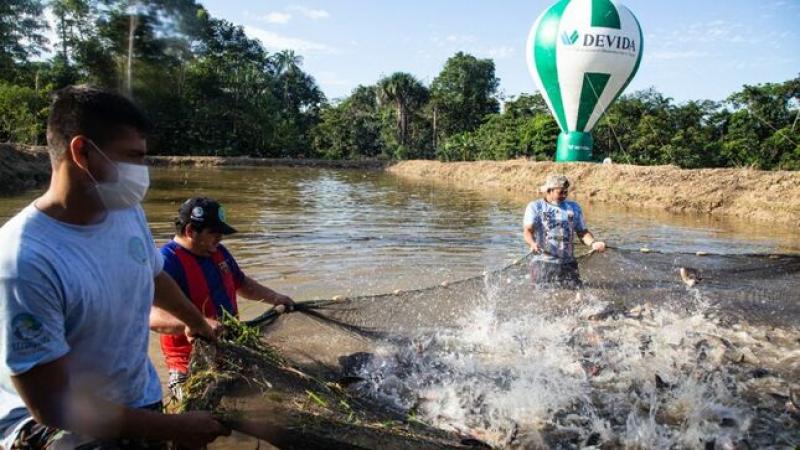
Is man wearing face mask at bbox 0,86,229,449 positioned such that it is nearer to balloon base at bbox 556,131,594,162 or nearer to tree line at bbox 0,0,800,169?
tree line at bbox 0,0,800,169

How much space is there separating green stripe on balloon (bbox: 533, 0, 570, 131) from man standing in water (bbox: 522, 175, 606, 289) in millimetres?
19972

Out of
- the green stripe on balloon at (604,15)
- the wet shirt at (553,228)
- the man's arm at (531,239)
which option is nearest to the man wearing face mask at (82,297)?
the man's arm at (531,239)

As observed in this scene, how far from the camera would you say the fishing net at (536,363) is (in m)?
2.44

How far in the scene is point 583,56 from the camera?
75.6 ft

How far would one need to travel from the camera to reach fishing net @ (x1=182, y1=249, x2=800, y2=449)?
2441 mm

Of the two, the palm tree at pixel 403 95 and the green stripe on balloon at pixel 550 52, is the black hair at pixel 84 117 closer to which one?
the green stripe on balloon at pixel 550 52

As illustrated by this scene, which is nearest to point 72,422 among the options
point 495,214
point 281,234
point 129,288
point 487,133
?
point 129,288

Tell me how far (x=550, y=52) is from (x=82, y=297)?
2497 cm

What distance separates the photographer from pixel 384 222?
14.6 metres

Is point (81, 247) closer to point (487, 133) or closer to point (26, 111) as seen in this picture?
point (26, 111)

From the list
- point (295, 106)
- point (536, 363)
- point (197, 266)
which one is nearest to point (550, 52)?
point (536, 363)

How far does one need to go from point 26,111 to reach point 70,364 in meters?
33.8

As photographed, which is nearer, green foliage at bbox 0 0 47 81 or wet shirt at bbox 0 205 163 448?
wet shirt at bbox 0 205 163 448

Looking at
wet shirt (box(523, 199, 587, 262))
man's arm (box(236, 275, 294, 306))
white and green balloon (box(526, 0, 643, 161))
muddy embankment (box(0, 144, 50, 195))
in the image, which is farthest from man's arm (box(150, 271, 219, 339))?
white and green balloon (box(526, 0, 643, 161))
